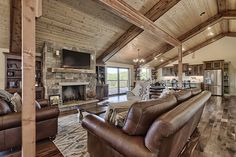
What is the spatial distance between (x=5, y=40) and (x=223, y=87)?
11.6 m

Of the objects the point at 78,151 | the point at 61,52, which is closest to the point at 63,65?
the point at 61,52

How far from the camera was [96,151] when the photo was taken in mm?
2037

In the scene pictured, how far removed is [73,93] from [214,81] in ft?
28.4

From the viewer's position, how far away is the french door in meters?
9.65

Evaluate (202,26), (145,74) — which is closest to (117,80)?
(145,74)

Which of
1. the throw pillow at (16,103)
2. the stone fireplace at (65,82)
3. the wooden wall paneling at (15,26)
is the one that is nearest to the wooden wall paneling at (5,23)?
the wooden wall paneling at (15,26)

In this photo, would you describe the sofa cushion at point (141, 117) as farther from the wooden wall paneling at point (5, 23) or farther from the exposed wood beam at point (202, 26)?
the exposed wood beam at point (202, 26)

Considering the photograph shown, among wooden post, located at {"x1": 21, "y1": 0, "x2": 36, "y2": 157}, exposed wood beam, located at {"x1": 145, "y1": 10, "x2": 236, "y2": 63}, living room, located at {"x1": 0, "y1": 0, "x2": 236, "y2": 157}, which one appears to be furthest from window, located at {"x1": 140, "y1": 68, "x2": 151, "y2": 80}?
wooden post, located at {"x1": 21, "y1": 0, "x2": 36, "y2": 157}

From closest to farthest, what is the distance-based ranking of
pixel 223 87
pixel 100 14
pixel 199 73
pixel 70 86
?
pixel 100 14
pixel 70 86
pixel 223 87
pixel 199 73

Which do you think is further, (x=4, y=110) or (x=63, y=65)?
(x=63, y=65)

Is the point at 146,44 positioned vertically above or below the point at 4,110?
above

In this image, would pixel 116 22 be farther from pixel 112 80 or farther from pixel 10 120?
pixel 112 80

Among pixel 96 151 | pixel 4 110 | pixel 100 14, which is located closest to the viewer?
pixel 96 151

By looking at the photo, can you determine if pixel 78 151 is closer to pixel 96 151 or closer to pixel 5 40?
pixel 96 151
